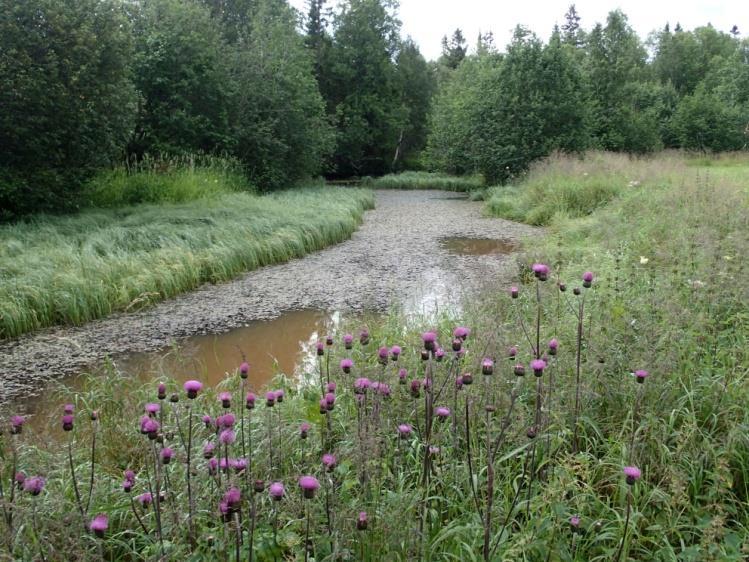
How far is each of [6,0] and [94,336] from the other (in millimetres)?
5390

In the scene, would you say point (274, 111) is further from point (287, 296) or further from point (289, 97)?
point (287, 296)

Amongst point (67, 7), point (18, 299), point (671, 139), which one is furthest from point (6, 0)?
point (671, 139)

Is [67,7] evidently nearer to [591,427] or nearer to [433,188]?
[591,427]

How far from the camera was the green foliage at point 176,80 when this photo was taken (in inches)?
498

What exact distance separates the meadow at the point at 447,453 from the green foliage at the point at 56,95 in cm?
552

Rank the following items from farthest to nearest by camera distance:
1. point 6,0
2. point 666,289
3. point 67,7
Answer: point 67,7, point 6,0, point 666,289

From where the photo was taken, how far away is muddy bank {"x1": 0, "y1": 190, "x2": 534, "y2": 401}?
453 centimetres

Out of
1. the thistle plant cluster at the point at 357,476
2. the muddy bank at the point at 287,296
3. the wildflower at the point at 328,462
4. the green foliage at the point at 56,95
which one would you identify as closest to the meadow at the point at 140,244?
the muddy bank at the point at 287,296

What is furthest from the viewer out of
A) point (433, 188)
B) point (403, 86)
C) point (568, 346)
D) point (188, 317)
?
point (403, 86)

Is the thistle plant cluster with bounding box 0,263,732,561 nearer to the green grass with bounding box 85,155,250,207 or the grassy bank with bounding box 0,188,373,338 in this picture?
the grassy bank with bounding box 0,188,373,338

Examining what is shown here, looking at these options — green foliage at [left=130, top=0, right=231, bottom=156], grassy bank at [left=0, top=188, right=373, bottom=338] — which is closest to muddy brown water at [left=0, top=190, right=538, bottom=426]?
grassy bank at [left=0, top=188, right=373, bottom=338]

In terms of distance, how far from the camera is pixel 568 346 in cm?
328

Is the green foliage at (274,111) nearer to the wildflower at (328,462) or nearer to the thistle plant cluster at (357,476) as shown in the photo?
the thistle plant cluster at (357,476)

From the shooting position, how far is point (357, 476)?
78.4 inches
